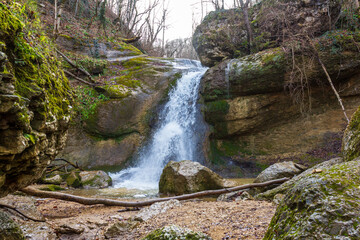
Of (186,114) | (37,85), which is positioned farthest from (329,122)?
(37,85)

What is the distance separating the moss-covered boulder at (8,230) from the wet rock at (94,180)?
5147mm

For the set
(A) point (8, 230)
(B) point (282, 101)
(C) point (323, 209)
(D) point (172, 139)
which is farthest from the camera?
(D) point (172, 139)

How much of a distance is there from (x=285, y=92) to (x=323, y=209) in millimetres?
9933

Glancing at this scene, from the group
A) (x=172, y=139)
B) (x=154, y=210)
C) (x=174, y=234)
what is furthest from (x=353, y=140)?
(x=172, y=139)

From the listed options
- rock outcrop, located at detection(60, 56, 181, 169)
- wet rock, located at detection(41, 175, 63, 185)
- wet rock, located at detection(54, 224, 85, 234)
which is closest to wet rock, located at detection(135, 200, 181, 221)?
wet rock, located at detection(54, 224, 85, 234)

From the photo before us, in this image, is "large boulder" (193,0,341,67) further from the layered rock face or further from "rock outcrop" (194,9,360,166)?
the layered rock face

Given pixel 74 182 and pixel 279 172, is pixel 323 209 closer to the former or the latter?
pixel 279 172

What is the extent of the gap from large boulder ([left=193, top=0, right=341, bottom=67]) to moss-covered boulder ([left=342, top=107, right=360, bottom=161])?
6543 millimetres

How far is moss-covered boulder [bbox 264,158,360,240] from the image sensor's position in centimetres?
110

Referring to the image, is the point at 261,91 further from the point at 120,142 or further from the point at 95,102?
the point at 95,102

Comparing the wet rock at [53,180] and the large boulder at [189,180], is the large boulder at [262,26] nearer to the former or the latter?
the large boulder at [189,180]

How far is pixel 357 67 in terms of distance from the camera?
8844mm

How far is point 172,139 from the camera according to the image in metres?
10.9

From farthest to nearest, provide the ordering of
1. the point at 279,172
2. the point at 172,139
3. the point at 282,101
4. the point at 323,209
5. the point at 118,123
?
the point at 118,123
the point at 172,139
the point at 282,101
the point at 279,172
the point at 323,209
